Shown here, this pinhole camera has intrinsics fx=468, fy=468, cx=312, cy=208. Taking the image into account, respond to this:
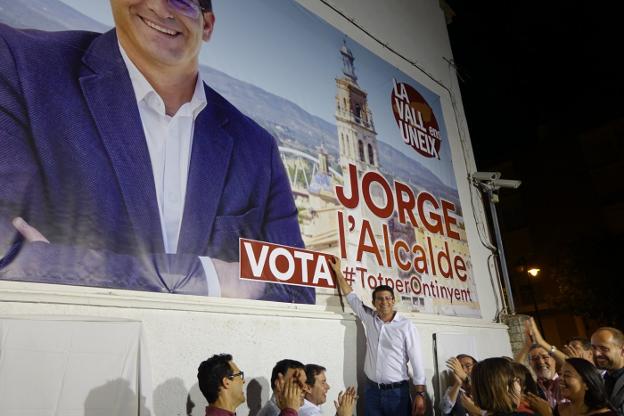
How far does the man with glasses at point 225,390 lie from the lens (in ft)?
7.78

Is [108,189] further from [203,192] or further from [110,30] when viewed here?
[110,30]

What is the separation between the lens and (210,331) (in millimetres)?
3336

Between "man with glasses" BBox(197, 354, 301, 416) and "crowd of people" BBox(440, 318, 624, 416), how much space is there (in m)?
0.92

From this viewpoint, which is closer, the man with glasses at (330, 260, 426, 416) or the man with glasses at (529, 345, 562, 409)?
the man with glasses at (330, 260, 426, 416)

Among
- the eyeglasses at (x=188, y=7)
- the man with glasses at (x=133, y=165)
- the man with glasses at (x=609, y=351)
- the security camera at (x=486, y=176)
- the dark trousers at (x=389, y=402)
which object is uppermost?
the eyeglasses at (x=188, y=7)

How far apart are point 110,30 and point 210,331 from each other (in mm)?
2392

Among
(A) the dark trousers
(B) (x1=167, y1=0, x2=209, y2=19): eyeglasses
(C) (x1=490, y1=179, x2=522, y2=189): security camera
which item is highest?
(B) (x1=167, y1=0, x2=209, y2=19): eyeglasses

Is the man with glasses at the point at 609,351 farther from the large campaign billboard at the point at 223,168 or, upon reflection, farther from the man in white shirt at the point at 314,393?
the large campaign billboard at the point at 223,168

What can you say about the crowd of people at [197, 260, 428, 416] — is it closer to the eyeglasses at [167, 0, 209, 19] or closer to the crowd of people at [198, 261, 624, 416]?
the crowd of people at [198, 261, 624, 416]

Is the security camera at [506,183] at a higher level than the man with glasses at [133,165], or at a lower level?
higher

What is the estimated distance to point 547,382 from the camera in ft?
13.1

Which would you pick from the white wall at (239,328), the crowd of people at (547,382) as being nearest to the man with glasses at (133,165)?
the white wall at (239,328)

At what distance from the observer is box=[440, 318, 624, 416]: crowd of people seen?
6.79ft

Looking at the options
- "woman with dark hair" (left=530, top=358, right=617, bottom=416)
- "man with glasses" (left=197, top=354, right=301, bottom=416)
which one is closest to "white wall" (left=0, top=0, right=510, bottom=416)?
"man with glasses" (left=197, top=354, right=301, bottom=416)
